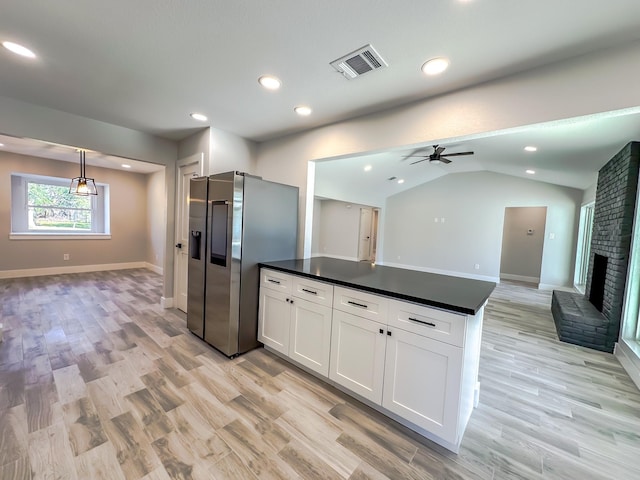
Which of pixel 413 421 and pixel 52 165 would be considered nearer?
pixel 413 421

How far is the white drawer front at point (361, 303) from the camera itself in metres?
1.78

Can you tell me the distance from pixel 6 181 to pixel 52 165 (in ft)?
2.45

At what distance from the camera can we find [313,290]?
2211mm

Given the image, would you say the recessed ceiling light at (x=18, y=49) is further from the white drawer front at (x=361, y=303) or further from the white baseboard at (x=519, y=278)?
the white baseboard at (x=519, y=278)

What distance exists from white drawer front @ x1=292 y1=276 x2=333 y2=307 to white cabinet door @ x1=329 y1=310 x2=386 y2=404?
15cm

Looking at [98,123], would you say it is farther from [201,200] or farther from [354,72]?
[354,72]

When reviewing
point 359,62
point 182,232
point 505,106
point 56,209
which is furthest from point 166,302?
point 505,106

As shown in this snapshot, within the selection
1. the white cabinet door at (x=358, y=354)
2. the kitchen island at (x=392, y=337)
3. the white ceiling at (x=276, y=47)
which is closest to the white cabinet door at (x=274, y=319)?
the kitchen island at (x=392, y=337)

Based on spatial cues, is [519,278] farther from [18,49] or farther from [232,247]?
[18,49]

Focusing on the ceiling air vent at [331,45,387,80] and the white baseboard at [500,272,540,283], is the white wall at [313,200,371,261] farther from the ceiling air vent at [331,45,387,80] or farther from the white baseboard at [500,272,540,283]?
the ceiling air vent at [331,45,387,80]

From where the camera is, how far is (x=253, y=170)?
3.68 metres

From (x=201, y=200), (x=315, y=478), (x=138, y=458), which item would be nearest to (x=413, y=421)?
(x=315, y=478)

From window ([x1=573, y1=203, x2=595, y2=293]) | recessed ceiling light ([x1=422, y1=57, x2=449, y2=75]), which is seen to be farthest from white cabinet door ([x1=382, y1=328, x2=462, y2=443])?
window ([x1=573, y1=203, x2=595, y2=293])

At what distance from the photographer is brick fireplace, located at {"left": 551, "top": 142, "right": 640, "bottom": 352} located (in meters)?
2.87
